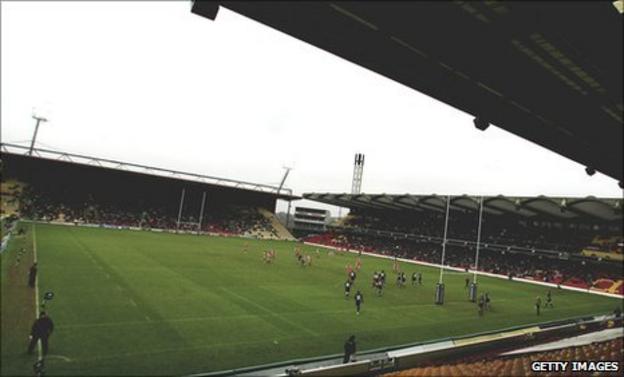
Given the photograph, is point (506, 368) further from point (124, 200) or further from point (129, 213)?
point (124, 200)

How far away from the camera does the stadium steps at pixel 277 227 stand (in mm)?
82188

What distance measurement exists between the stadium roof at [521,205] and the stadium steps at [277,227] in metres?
17.1

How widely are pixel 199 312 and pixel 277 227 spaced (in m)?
67.0

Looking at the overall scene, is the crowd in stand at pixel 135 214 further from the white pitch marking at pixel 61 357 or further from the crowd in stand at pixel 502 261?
the white pitch marking at pixel 61 357

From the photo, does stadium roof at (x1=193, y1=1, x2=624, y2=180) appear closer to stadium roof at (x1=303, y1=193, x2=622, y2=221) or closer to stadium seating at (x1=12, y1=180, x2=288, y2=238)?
stadium roof at (x1=303, y1=193, x2=622, y2=221)

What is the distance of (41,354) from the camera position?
39.4ft

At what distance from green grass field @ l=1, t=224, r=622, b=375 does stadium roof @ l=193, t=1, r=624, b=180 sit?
1081 centimetres

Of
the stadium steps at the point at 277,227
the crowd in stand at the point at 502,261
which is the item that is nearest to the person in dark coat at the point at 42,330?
the crowd in stand at the point at 502,261

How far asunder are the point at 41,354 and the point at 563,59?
1466cm

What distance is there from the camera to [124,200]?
70.6 m

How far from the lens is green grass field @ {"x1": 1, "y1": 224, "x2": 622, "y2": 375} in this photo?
42.9ft

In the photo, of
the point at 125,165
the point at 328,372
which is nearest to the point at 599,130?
the point at 328,372

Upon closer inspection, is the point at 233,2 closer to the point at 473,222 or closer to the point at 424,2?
the point at 424,2

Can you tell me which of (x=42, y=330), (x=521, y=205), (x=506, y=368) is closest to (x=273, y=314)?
(x=42, y=330)
